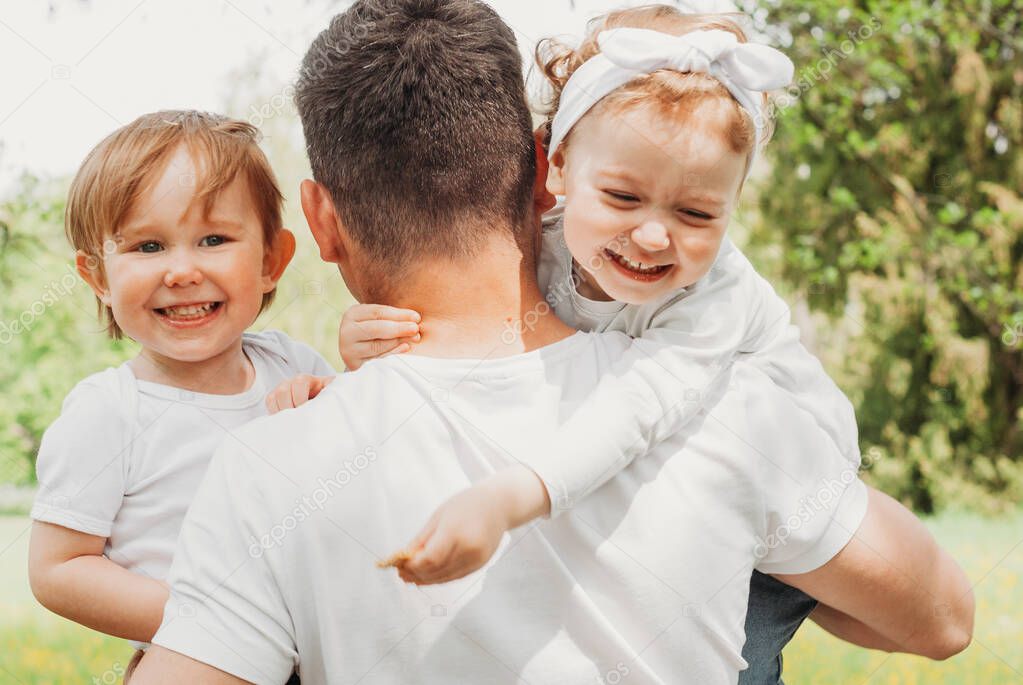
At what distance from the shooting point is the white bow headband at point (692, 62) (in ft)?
5.74

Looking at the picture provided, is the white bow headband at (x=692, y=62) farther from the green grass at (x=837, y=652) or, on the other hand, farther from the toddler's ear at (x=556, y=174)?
the green grass at (x=837, y=652)

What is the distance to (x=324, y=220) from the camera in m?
1.83

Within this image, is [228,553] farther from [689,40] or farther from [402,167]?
[689,40]

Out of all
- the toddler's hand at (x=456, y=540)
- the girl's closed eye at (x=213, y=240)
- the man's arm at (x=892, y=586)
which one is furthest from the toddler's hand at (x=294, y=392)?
the man's arm at (x=892, y=586)

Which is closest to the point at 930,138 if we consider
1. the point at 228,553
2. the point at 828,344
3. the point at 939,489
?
the point at 828,344

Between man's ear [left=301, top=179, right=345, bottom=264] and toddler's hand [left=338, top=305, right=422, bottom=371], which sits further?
man's ear [left=301, top=179, right=345, bottom=264]

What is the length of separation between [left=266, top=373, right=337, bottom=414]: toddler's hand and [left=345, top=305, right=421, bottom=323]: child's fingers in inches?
8.8

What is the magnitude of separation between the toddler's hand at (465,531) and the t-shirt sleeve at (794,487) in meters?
0.41

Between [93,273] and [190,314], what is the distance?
9.7 inches

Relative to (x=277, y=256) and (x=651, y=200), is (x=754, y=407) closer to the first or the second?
(x=651, y=200)

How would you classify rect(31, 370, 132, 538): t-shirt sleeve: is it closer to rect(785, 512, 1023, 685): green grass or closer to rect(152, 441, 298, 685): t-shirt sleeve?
rect(152, 441, 298, 685): t-shirt sleeve

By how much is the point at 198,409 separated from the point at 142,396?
0.11m

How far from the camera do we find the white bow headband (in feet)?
5.74

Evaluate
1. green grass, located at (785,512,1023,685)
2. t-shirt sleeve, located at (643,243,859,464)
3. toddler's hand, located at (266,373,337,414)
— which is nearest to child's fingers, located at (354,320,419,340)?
toddler's hand, located at (266,373,337,414)
